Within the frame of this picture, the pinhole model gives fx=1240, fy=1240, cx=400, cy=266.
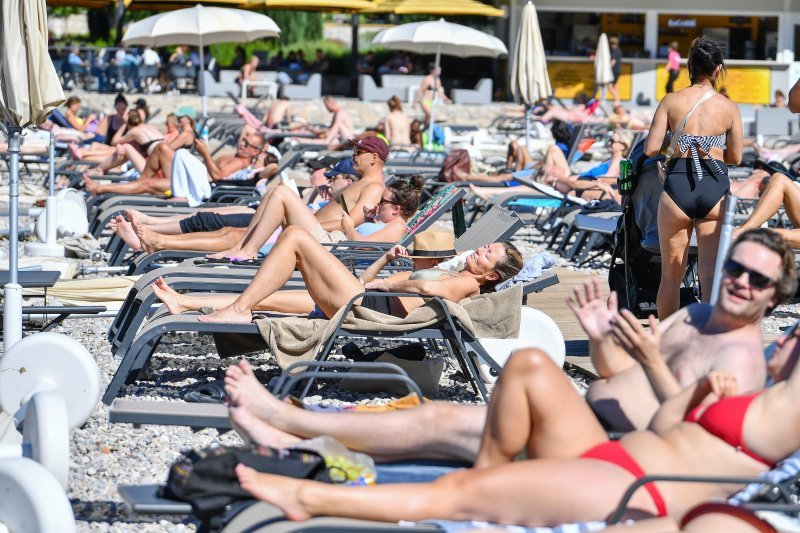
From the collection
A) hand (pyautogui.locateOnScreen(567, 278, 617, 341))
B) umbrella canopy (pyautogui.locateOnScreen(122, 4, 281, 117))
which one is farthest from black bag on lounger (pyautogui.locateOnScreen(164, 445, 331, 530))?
umbrella canopy (pyautogui.locateOnScreen(122, 4, 281, 117))

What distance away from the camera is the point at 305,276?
5.34m

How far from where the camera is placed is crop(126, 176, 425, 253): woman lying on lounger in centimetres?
697

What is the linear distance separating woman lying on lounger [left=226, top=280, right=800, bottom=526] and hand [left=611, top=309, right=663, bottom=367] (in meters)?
0.13

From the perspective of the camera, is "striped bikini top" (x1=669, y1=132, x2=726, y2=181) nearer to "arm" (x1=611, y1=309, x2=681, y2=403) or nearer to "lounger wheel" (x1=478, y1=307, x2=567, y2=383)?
"lounger wheel" (x1=478, y1=307, x2=567, y2=383)

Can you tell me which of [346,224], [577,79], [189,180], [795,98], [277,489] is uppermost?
[795,98]

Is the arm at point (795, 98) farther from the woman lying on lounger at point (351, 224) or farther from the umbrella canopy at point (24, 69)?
the umbrella canopy at point (24, 69)

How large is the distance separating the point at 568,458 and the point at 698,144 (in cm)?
302

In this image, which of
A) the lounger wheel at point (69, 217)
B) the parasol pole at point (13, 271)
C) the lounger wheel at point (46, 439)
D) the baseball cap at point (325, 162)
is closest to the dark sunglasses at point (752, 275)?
the lounger wheel at point (46, 439)

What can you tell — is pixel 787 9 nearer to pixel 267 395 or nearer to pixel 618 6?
pixel 618 6

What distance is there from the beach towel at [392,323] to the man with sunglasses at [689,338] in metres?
1.62

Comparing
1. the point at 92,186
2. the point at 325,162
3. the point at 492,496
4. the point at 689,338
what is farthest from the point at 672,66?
the point at 492,496

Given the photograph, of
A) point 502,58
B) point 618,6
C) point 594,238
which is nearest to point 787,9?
point 618,6

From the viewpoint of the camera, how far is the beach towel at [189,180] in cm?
980

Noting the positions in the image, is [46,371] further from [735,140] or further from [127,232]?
[735,140]
